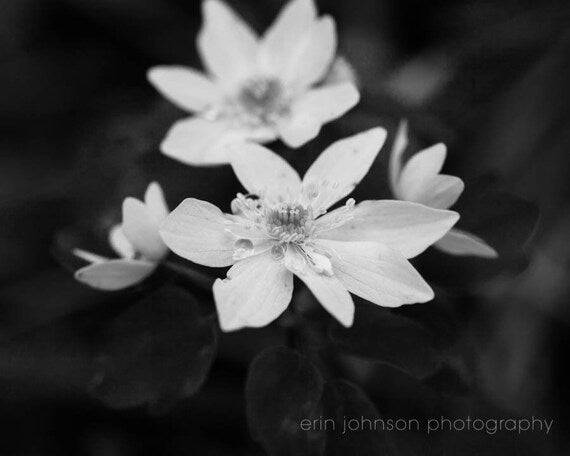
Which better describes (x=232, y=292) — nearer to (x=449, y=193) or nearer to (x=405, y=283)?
(x=405, y=283)

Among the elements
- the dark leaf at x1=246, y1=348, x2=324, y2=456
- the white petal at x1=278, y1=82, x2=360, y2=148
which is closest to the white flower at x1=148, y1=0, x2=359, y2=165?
the white petal at x1=278, y1=82, x2=360, y2=148

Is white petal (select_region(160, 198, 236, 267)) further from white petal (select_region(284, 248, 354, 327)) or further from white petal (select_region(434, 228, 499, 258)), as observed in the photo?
white petal (select_region(434, 228, 499, 258))

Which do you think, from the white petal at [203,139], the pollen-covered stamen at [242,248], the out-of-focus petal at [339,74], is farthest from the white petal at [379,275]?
the out-of-focus petal at [339,74]

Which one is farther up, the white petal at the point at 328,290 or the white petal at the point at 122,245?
the white petal at the point at 328,290

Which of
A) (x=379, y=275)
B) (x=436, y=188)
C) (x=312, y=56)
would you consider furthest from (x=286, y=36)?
(x=379, y=275)

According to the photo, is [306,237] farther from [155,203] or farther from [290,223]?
[155,203]

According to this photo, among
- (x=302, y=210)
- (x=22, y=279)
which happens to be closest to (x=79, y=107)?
(x=22, y=279)

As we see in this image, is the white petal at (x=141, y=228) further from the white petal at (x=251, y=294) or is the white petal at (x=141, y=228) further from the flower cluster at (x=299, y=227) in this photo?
the white petal at (x=251, y=294)
